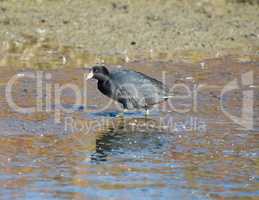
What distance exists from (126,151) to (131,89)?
2322mm

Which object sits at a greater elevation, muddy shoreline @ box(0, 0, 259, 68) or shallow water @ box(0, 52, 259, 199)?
muddy shoreline @ box(0, 0, 259, 68)

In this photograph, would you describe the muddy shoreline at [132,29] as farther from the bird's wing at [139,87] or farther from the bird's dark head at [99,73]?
the bird's wing at [139,87]

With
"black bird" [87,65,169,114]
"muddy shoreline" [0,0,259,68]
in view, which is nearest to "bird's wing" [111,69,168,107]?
"black bird" [87,65,169,114]

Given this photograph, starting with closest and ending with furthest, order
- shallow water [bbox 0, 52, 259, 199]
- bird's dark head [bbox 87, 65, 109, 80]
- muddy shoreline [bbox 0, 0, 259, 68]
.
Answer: shallow water [bbox 0, 52, 259, 199] < bird's dark head [bbox 87, 65, 109, 80] < muddy shoreline [bbox 0, 0, 259, 68]

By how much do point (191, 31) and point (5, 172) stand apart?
29.8ft

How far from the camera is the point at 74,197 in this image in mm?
6707

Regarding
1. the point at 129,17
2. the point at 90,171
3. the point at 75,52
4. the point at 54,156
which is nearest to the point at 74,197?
the point at 90,171

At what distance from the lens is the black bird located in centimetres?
1057

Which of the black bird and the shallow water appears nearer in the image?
the shallow water

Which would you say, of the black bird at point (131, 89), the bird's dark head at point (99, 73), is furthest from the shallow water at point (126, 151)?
the bird's dark head at point (99, 73)

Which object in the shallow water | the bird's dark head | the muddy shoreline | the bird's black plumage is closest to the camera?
the shallow water

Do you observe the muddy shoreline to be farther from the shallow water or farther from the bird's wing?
the bird's wing

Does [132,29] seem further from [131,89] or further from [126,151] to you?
[126,151]

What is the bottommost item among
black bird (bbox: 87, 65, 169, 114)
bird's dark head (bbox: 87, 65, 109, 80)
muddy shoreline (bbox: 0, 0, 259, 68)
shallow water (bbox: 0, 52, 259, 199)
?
shallow water (bbox: 0, 52, 259, 199)
